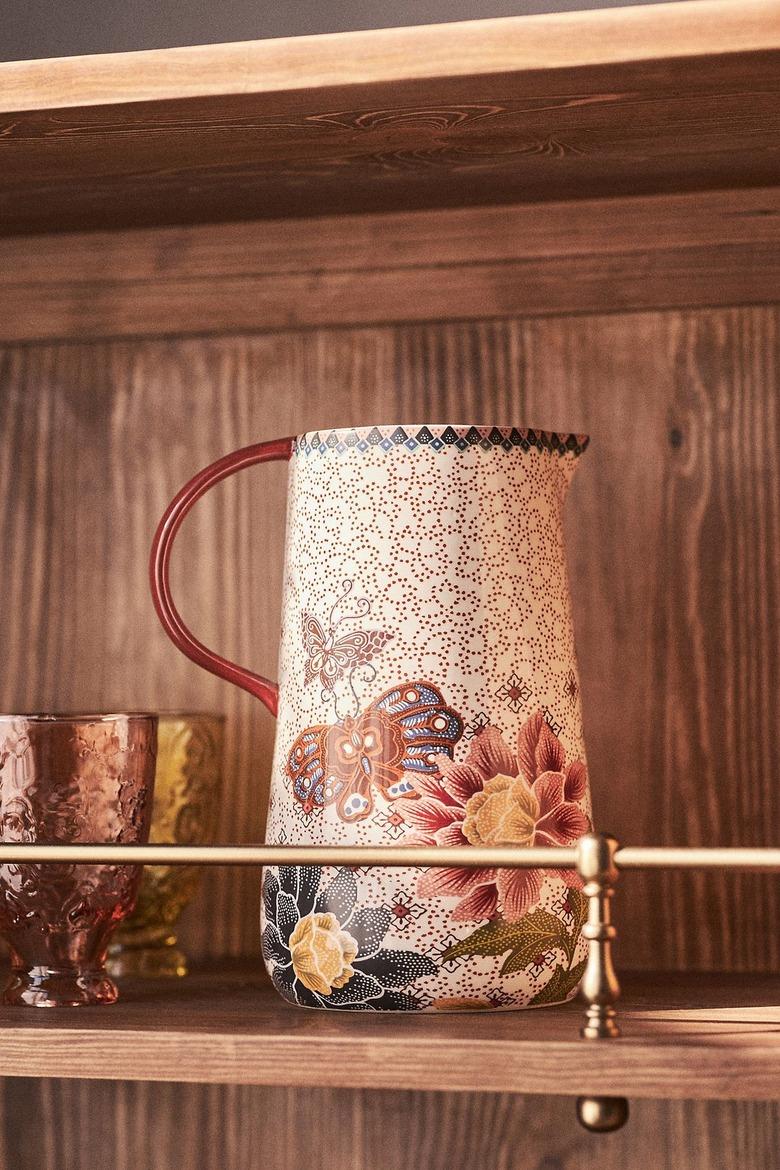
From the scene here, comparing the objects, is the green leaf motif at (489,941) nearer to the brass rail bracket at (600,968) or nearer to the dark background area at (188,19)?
the brass rail bracket at (600,968)

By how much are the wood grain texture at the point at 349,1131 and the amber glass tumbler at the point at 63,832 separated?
162mm

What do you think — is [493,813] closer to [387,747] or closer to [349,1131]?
[387,747]

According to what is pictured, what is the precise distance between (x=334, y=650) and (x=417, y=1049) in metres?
0.15

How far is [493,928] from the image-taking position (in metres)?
0.52

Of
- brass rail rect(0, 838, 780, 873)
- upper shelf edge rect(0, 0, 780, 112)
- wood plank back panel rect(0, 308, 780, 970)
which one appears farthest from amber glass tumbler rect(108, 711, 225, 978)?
upper shelf edge rect(0, 0, 780, 112)

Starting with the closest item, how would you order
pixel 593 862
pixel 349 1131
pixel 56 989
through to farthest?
pixel 593 862, pixel 56 989, pixel 349 1131

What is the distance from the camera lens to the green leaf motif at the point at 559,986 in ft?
1.74

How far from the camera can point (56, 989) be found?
55 cm

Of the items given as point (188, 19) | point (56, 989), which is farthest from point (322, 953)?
point (188, 19)

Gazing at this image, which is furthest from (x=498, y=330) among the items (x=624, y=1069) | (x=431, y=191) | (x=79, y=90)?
(x=624, y=1069)

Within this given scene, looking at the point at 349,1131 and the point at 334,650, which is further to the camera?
the point at 349,1131

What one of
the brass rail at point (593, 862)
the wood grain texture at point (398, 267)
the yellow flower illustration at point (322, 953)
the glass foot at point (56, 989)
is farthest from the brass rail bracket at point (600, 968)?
the wood grain texture at point (398, 267)

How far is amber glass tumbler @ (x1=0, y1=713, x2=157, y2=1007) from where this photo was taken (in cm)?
55

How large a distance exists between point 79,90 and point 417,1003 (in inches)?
14.0
